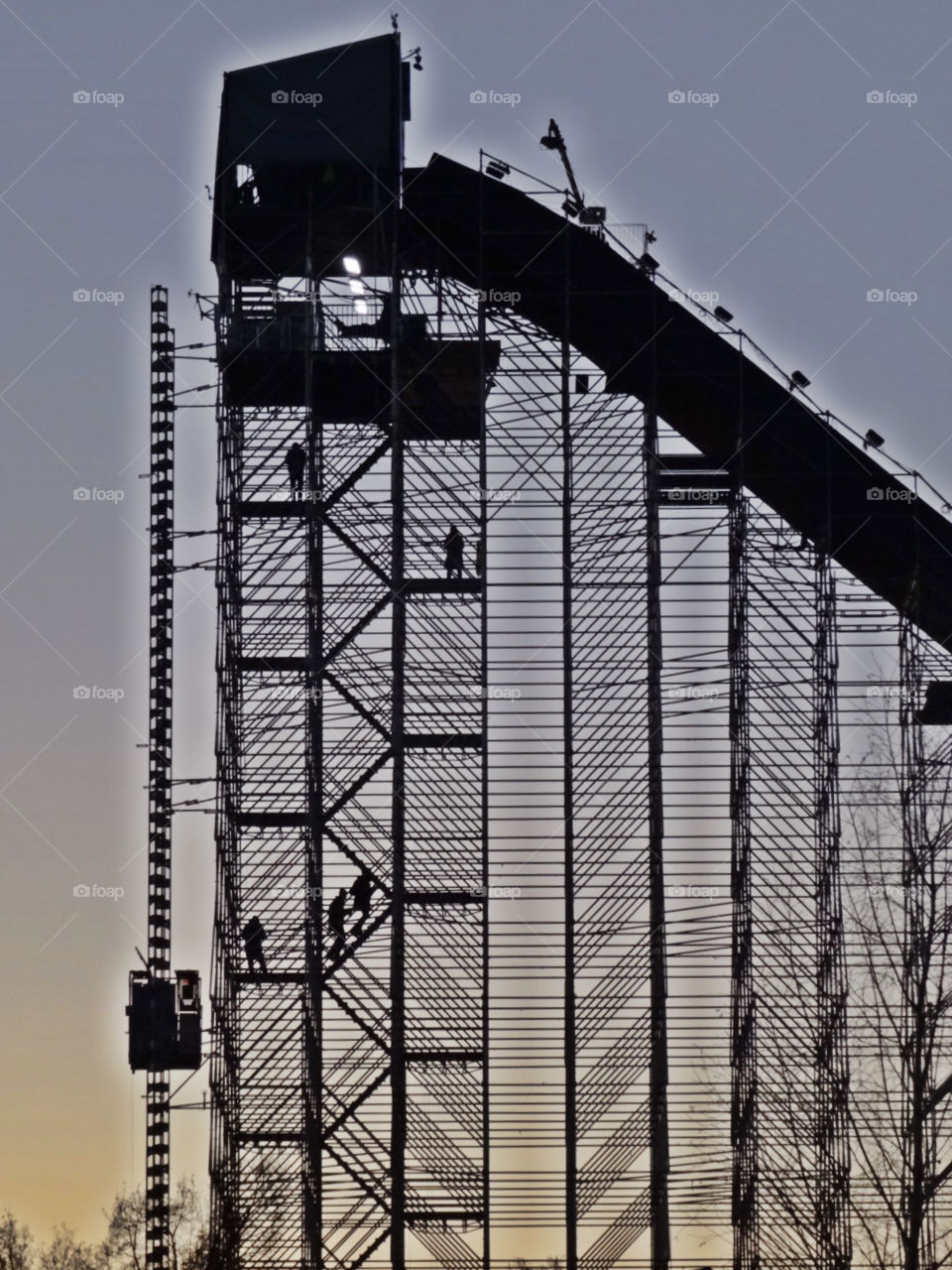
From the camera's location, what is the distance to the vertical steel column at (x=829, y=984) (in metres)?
42.4

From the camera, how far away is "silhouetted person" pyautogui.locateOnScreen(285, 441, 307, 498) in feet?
145

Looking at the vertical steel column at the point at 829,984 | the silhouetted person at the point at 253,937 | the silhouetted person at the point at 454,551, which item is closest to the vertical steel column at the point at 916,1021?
the vertical steel column at the point at 829,984

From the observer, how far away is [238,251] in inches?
1791

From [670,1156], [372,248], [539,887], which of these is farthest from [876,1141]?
[372,248]

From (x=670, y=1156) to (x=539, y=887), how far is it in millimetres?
4718

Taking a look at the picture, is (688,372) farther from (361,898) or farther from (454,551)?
(361,898)

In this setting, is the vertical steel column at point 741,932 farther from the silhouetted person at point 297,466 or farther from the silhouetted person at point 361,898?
the silhouetted person at point 297,466

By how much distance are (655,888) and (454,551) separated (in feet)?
20.6

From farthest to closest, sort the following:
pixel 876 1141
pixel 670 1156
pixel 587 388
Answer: pixel 587 388
pixel 670 1156
pixel 876 1141

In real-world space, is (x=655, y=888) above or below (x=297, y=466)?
below

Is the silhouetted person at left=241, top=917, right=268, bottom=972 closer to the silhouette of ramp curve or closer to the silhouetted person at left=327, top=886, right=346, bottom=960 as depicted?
the silhouetted person at left=327, top=886, right=346, bottom=960

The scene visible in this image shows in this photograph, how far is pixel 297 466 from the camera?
145 feet

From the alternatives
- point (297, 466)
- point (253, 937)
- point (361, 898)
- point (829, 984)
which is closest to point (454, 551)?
point (297, 466)

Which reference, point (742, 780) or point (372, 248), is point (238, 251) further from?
point (742, 780)
